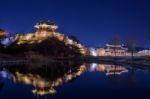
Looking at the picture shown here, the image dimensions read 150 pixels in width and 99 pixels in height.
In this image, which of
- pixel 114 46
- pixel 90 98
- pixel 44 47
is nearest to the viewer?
pixel 90 98

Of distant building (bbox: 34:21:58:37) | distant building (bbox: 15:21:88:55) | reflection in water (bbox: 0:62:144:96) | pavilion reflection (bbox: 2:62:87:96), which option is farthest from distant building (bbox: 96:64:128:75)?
distant building (bbox: 34:21:58:37)

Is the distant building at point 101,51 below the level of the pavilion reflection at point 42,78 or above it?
above

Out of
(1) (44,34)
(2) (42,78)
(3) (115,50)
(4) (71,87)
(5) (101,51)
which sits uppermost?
(1) (44,34)

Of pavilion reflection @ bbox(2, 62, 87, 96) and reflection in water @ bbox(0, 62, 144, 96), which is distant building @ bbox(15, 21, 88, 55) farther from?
pavilion reflection @ bbox(2, 62, 87, 96)

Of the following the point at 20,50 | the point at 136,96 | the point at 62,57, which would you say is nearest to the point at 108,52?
the point at 62,57

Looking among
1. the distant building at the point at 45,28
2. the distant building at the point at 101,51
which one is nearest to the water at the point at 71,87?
the distant building at the point at 45,28

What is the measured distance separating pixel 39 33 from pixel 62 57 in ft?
94.4

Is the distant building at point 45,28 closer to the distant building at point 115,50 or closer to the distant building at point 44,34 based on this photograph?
the distant building at point 44,34

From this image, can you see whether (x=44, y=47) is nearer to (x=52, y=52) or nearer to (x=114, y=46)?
(x=52, y=52)

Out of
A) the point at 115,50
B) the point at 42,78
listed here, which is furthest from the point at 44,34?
the point at 42,78

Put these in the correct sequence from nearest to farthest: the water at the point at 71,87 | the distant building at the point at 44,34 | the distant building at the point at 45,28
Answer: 1. the water at the point at 71,87
2. the distant building at the point at 44,34
3. the distant building at the point at 45,28

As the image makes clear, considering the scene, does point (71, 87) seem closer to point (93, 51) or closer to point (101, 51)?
point (93, 51)

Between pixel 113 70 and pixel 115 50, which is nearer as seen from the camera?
pixel 113 70

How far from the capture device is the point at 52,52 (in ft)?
304
